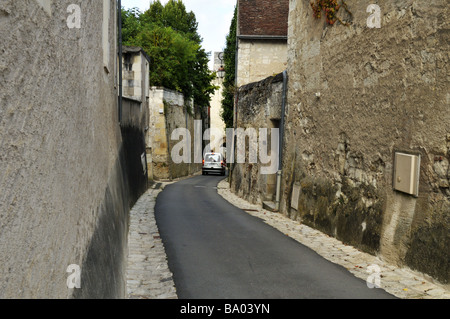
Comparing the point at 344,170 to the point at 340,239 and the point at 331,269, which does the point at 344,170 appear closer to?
the point at 340,239

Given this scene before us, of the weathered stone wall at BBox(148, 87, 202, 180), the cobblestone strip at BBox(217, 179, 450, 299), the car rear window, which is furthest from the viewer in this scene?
the car rear window

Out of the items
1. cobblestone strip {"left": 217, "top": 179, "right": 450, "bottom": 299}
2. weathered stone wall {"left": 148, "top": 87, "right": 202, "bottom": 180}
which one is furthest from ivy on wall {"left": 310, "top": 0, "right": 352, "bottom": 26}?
weathered stone wall {"left": 148, "top": 87, "right": 202, "bottom": 180}

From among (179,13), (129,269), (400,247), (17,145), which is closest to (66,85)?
(17,145)

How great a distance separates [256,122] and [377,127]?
8150 mm

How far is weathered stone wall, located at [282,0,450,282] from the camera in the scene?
5023 mm

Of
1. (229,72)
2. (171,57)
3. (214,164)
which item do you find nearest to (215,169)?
→ (214,164)

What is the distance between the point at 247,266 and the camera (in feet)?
17.9

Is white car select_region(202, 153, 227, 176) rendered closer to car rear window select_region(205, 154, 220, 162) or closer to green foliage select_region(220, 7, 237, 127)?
car rear window select_region(205, 154, 220, 162)

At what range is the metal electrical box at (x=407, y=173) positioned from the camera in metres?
5.37

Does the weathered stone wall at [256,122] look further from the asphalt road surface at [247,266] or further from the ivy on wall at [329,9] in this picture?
the asphalt road surface at [247,266]

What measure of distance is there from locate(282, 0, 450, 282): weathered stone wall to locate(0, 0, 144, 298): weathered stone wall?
3882 mm
